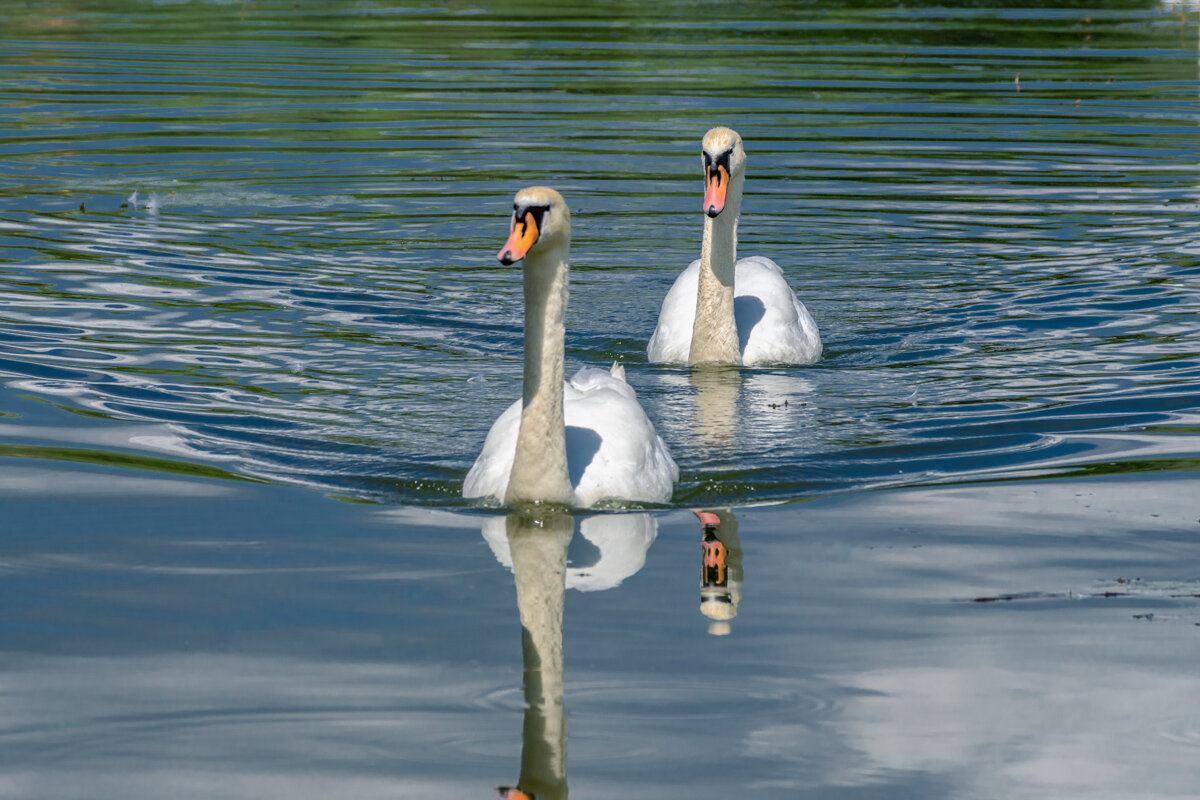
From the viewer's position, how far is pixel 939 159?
2002cm

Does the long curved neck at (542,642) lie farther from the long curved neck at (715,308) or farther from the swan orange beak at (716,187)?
the long curved neck at (715,308)

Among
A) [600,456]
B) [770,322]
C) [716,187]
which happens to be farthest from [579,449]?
[770,322]

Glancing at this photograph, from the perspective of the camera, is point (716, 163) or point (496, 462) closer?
point (496, 462)

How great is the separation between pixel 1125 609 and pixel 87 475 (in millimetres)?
4757

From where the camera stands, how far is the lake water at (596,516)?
6035 mm

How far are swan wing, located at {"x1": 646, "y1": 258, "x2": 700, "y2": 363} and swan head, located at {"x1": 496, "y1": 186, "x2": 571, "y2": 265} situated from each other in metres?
4.34

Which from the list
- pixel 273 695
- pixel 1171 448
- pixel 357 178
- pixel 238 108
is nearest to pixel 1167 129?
pixel 357 178

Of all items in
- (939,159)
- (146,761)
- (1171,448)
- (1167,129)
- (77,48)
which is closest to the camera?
(146,761)

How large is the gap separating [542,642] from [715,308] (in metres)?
5.55

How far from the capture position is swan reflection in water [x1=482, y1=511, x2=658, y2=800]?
19.1 ft

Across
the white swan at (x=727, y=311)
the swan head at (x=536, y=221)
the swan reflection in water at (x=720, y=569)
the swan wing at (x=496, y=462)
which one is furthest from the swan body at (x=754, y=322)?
the swan head at (x=536, y=221)

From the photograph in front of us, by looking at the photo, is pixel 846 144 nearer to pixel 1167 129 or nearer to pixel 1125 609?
pixel 1167 129

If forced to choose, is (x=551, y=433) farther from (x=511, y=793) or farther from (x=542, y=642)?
(x=511, y=793)

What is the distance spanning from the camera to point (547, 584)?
7.48 meters
